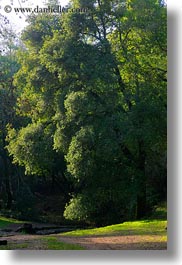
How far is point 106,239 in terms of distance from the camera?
6.57 meters

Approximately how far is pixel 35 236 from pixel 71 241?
2.12 feet

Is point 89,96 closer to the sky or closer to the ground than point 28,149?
closer to the sky

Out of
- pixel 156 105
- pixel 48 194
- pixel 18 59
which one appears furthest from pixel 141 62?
pixel 48 194

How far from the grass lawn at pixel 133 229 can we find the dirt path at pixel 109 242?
110mm

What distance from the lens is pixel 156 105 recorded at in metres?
7.01

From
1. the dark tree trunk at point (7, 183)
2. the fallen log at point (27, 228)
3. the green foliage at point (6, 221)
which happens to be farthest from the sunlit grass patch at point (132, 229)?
the dark tree trunk at point (7, 183)

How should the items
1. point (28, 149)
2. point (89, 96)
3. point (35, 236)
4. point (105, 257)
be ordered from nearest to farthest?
point (105, 257), point (35, 236), point (89, 96), point (28, 149)

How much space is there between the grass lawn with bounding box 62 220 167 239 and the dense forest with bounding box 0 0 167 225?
134 mm

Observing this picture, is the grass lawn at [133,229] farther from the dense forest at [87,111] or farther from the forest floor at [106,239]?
the dense forest at [87,111]

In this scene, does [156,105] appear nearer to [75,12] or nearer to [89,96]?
[89,96]

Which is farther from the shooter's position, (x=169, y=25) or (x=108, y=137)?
(x=108, y=137)

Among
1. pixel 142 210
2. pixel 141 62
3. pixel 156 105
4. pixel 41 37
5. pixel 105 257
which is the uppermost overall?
pixel 41 37

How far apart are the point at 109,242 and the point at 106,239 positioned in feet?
0.43

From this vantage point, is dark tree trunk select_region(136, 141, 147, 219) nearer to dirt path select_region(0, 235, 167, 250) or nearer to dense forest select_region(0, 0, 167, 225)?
dense forest select_region(0, 0, 167, 225)
